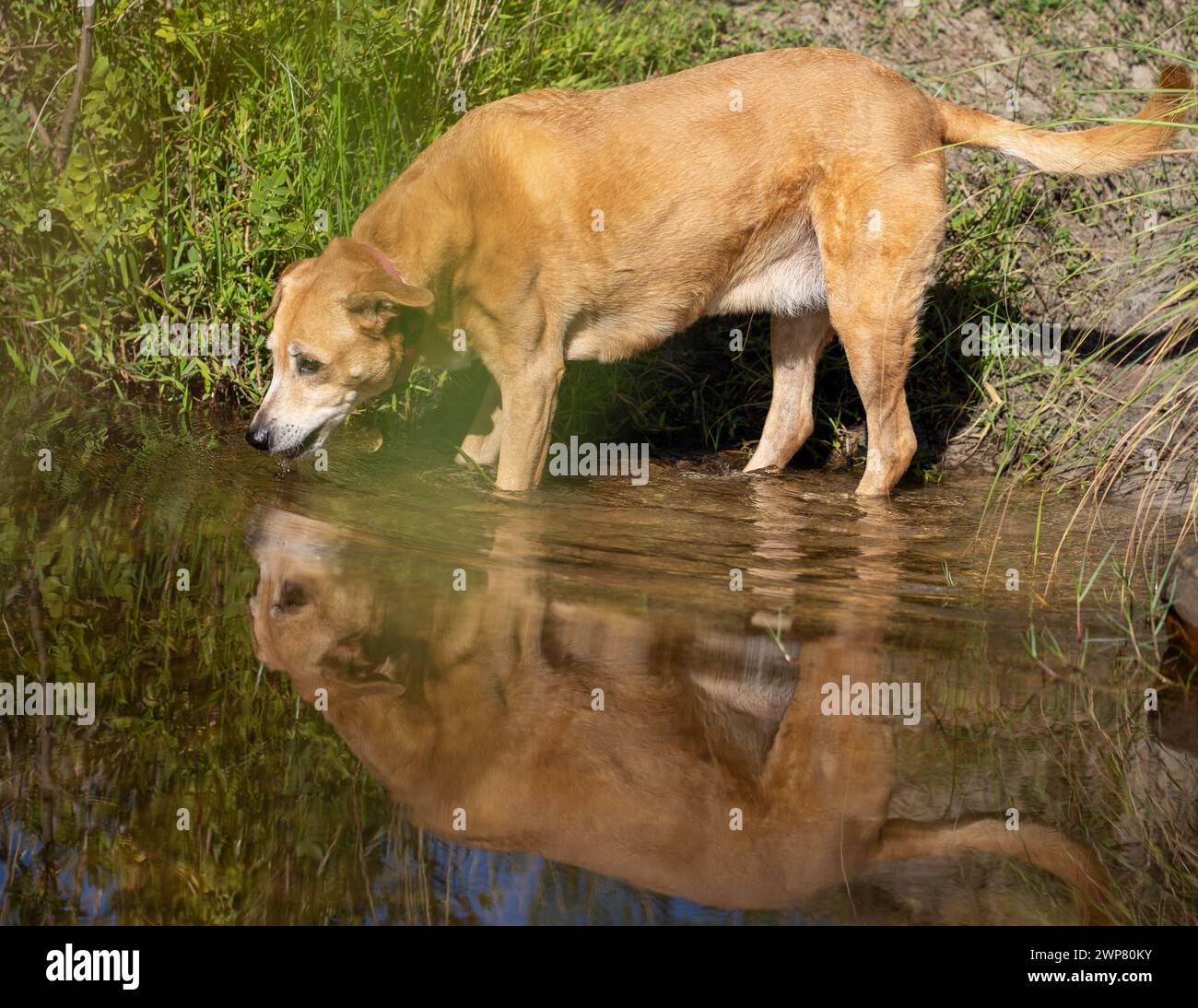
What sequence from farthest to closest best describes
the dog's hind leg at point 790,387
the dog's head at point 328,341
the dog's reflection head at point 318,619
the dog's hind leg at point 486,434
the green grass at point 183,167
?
the dog's hind leg at point 790,387
the dog's hind leg at point 486,434
the green grass at point 183,167
the dog's head at point 328,341
the dog's reflection head at point 318,619

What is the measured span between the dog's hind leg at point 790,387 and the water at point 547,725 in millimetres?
1205

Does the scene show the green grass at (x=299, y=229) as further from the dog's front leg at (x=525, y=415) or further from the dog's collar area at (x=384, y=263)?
the dog's collar area at (x=384, y=263)

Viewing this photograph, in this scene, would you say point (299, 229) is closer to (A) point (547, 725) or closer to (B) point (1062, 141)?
(B) point (1062, 141)

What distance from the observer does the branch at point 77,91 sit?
5.61m

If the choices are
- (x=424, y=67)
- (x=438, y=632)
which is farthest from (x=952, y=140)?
(x=438, y=632)

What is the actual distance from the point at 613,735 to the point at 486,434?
2978mm

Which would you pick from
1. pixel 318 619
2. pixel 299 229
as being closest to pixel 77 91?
pixel 299 229

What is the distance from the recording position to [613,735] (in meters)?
3.13

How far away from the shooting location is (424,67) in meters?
Result: 6.22

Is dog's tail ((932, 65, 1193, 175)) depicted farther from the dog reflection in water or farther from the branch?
the branch


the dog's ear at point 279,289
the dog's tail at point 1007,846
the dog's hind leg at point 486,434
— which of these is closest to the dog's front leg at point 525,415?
the dog's hind leg at point 486,434

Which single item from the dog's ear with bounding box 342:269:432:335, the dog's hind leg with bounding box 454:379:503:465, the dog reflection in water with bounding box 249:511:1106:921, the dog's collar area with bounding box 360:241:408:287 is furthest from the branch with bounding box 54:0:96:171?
the dog reflection in water with bounding box 249:511:1106:921
